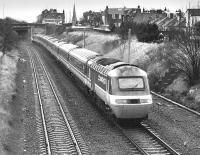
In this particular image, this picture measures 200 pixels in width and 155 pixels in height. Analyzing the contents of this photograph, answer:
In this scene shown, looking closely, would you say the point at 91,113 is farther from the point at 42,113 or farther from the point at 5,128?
the point at 5,128

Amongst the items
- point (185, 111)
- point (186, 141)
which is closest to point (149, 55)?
point (185, 111)

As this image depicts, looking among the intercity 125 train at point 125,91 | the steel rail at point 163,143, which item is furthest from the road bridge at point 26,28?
the steel rail at point 163,143

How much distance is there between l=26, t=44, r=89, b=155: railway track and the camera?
1639cm

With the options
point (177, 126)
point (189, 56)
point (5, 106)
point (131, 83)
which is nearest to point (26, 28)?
point (189, 56)

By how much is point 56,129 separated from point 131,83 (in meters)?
4.11

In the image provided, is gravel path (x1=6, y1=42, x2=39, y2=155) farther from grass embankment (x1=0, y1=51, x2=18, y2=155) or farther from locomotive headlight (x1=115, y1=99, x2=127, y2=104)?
locomotive headlight (x1=115, y1=99, x2=127, y2=104)

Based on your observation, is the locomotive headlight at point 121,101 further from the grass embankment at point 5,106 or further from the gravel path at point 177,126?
the grass embankment at point 5,106

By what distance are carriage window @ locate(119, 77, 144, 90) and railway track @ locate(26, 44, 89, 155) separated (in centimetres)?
302

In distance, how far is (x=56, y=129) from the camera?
19.7 metres

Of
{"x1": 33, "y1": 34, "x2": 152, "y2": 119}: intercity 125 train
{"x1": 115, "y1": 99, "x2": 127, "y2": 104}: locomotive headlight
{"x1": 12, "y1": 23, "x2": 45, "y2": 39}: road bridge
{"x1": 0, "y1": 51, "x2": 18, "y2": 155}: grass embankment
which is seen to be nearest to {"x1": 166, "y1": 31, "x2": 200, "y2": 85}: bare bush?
{"x1": 33, "y1": 34, "x2": 152, "y2": 119}: intercity 125 train

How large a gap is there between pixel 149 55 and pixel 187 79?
10811 mm

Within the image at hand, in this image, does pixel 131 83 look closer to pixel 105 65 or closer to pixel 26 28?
pixel 105 65

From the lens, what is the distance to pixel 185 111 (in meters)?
23.6

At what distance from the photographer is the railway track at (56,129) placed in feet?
53.8
